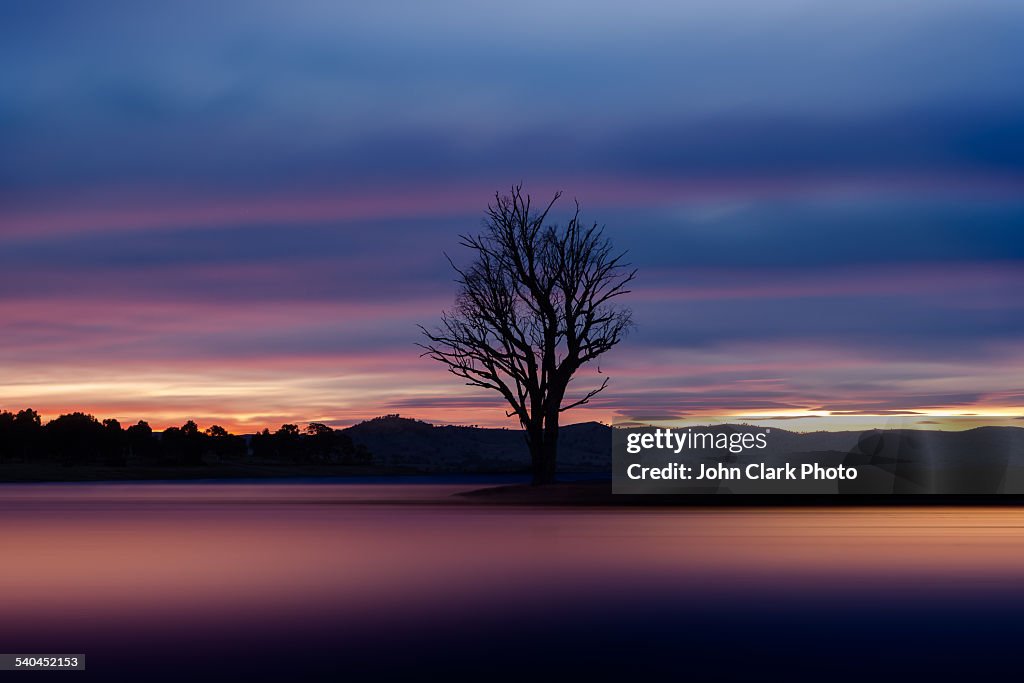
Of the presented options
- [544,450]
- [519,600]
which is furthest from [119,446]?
[519,600]

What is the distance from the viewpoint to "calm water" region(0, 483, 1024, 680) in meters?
11.6

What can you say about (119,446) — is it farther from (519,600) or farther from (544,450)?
(519,600)

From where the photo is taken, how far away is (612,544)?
26.1 meters

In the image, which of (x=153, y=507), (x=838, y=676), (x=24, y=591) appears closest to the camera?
(x=838, y=676)

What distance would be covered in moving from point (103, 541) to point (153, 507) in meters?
20.2

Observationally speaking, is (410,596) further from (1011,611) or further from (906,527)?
(906,527)

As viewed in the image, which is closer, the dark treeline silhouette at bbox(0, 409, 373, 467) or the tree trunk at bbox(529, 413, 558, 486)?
the tree trunk at bbox(529, 413, 558, 486)

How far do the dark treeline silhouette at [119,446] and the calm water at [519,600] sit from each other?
5350 inches

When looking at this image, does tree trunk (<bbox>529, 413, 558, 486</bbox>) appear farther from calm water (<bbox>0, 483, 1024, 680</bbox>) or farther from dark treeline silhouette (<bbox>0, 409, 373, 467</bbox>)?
dark treeline silhouette (<bbox>0, 409, 373, 467</bbox>)

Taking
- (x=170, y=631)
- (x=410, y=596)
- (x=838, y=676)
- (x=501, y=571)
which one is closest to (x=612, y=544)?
(x=501, y=571)

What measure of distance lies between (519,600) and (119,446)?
169243mm

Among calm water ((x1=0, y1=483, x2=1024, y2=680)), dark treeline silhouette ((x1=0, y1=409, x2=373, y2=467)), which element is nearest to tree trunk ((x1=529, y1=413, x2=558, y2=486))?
calm water ((x1=0, y1=483, x2=1024, y2=680))

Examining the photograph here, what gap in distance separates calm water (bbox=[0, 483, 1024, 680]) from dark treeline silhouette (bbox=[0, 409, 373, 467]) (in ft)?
446

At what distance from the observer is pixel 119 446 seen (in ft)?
579
